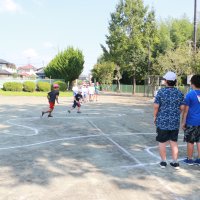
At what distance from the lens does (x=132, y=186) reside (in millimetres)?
5348

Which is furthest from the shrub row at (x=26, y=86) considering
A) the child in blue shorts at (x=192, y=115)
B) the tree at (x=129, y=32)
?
the child in blue shorts at (x=192, y=115)

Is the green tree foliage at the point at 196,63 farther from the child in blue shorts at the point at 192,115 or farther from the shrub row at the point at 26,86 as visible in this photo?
the shrub row at the point at 26,86

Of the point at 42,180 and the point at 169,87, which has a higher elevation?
the point at 169,87

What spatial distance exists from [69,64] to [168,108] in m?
47.1

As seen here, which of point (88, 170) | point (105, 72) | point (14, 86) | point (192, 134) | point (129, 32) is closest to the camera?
point (88, 170)

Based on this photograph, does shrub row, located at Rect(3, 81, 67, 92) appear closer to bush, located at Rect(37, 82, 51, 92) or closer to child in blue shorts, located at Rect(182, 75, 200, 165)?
bush, located at Rect(37, 82, 51, 92)

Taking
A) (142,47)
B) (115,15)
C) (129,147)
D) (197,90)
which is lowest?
(129,147)

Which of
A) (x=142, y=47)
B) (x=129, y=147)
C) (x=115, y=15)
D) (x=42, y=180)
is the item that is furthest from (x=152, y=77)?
(x=42, y=180)

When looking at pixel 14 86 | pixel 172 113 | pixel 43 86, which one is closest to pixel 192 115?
pixel 172 113

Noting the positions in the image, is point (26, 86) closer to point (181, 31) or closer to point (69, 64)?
point (69, 64)

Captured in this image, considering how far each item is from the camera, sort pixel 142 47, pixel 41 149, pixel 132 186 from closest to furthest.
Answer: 1. pixel 132 186
2. pixel 41 149
3. pixel 142 47

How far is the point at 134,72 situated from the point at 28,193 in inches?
1976

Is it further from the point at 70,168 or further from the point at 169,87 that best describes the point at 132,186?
the point at 169,87

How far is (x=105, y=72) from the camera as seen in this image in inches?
2591
